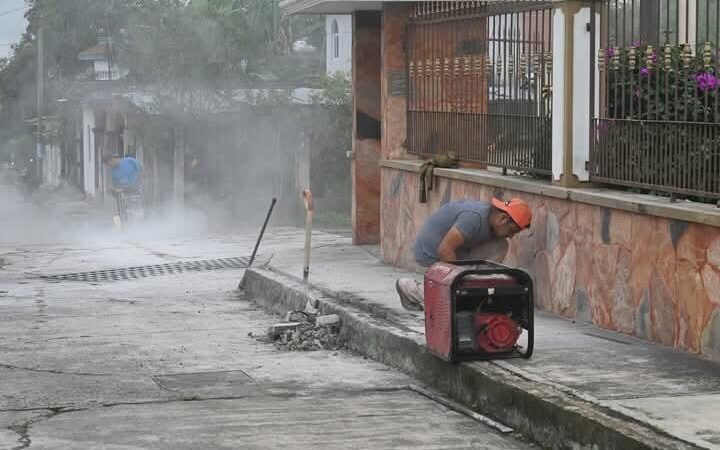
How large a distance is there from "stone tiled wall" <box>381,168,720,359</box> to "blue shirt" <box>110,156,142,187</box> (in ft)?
51.4

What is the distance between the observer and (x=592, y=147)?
39.4 ft

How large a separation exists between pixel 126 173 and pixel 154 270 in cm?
980

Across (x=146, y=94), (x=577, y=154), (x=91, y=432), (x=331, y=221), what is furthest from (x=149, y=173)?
(x=91, y=432)

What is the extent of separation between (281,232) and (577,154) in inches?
487

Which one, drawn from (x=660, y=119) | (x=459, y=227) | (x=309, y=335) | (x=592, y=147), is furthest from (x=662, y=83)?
(x=309, y=335)

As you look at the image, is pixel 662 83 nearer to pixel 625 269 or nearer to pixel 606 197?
pixel 606 197

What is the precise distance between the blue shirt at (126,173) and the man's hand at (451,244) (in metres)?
17.9

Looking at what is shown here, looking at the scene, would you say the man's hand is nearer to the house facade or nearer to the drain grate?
the house facade

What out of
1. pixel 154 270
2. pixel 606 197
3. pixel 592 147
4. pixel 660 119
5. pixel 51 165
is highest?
pixel 660 119

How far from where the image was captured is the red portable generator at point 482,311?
9.47 m

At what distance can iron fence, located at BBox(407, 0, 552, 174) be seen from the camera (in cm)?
1295

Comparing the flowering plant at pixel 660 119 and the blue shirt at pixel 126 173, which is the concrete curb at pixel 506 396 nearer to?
the flowering plant at pixel 660 119

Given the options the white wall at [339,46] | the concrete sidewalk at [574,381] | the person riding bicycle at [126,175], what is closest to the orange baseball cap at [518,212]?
the concrete sidewalk at [574,381]

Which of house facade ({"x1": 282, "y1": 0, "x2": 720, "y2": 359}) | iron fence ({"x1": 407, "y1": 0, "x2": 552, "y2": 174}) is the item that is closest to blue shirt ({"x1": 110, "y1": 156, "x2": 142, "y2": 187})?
iron fence ({"x1": 407, "y1": 0, "x2": 552, "y2": 174})
